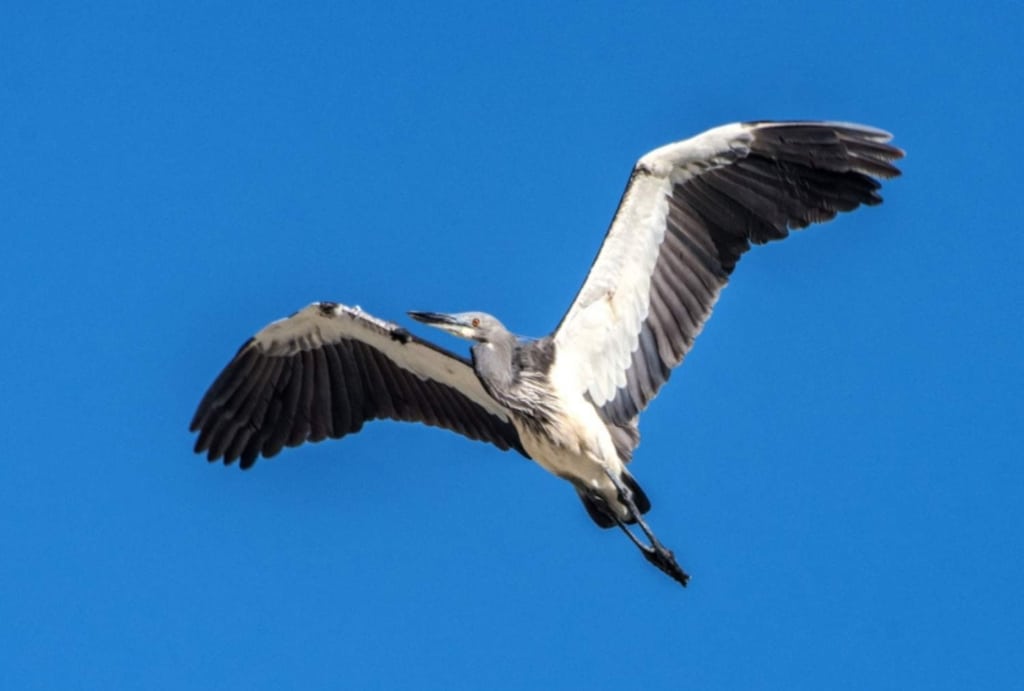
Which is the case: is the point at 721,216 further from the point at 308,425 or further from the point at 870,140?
the point at 308,425

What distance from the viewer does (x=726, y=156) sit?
42.4ft

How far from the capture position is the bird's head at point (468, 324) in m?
12.6

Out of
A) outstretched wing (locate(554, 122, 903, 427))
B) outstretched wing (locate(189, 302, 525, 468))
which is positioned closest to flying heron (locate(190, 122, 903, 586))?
outstretched wing (locate(554, 122, 903, 427))

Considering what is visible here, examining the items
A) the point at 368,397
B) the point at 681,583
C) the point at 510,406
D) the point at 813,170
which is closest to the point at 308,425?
→ the point at 368,397

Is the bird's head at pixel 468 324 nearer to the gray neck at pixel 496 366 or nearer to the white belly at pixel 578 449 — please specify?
the gray neck at pixel 496 366

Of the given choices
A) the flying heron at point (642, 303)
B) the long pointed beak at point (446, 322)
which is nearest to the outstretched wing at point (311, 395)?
the flying heron at point (642, 303)

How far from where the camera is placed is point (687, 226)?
1303 centimetres

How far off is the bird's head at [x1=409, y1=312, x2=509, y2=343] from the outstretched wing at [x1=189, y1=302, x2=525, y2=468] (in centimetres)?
138

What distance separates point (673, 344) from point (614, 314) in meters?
0.54

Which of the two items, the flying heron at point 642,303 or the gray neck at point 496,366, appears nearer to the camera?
the gray neck at point 496,366

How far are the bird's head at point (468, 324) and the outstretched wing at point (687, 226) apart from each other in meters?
0.60

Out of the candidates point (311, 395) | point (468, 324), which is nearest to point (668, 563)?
point (468, 324)

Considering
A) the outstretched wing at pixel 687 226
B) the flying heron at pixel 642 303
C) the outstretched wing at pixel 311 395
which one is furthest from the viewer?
the outstretched wing at pixel 311 395

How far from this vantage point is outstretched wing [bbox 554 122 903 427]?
41.8 feet
